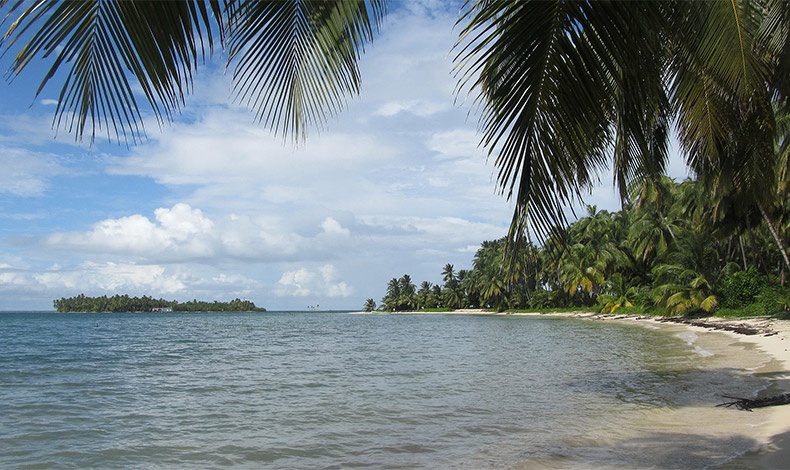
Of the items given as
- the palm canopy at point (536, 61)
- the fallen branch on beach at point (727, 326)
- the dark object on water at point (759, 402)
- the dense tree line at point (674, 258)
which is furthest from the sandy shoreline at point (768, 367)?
the palm canopy at point (536, 61)

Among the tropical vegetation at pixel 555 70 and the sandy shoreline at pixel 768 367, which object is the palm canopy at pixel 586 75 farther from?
the sandy shoreline at pixel 768 367

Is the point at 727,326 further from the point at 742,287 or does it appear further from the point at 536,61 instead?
the point at 536,61

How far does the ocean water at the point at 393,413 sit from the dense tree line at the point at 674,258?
2865 mm

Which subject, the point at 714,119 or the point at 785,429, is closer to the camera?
the point at 714,119

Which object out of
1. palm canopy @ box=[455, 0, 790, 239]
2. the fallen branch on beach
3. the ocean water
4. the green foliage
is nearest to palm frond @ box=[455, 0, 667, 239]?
palm canopy @ box=[455, 0, 790, 239]

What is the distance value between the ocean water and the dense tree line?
9.40ft

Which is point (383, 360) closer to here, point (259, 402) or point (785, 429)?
point (259, 402)

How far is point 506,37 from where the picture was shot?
2.00 meters

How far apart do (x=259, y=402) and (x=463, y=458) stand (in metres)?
5.19

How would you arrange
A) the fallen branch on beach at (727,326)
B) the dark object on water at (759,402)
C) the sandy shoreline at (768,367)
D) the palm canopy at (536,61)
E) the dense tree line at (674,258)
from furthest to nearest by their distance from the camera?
1. the fallen branch on beach at (727,326)
2. the dense tree line at (674,258)
3. the dark object on water at (759,402)
4. the sandy shoreline at (768,367)
5. the palm canopy at (536,61)

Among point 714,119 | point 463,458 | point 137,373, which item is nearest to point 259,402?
point 463,458

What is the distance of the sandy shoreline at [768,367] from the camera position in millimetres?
5367

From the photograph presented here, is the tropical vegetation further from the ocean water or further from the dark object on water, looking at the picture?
the dark object on water

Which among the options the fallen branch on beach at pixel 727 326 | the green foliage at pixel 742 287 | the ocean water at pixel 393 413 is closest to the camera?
the ocean water at pixel 393 413
